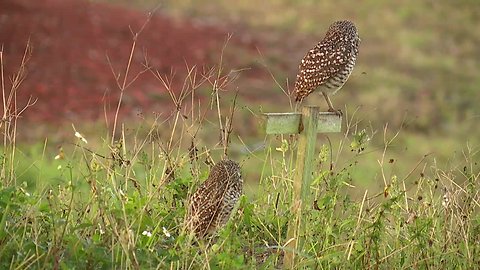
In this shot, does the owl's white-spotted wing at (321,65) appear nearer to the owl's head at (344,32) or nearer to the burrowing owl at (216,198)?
the owl's head at (344,32)

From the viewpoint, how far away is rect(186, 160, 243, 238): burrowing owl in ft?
24.4

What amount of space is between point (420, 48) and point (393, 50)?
648 mm

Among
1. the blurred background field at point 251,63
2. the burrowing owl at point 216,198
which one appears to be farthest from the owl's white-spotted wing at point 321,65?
the blurred background field at point 251,63

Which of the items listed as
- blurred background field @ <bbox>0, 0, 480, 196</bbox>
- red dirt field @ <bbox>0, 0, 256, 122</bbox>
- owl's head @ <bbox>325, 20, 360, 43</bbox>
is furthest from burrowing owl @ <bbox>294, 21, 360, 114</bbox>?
red dirt field @ <bbox>0, 0, 256, 122</bbox>

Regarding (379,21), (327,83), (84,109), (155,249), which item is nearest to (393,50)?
(379,21)

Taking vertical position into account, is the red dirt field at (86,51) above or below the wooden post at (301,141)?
below

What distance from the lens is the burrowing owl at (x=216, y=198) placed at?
7.43 metres

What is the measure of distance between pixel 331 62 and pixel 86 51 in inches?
495

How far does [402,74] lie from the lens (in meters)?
22.4

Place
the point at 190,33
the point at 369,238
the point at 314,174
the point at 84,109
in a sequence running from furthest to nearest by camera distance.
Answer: the point at 190,33
the point at 84,109
the point at 314,174
the point at 369,238

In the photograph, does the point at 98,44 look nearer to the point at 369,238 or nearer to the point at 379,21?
the point at 379,21

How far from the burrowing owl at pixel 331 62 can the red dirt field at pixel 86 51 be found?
8.72 m

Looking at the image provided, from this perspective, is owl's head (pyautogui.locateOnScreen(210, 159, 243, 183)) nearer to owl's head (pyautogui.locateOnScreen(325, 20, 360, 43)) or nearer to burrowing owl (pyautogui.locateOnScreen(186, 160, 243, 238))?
burrowing owl (pyautogui.locateOnScreen(186, 160, 243, 238))

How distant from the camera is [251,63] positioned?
71.4ft
